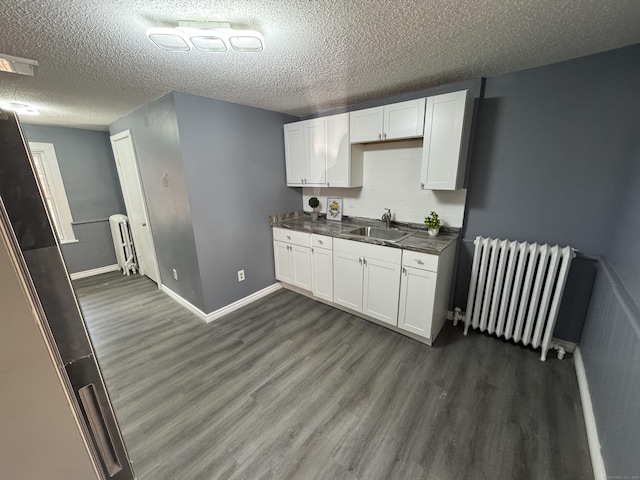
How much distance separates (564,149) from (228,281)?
3.17m

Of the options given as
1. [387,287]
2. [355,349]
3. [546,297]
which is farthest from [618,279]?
[355,349]

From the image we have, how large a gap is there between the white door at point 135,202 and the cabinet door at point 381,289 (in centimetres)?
276

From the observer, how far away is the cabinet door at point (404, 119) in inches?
83.7

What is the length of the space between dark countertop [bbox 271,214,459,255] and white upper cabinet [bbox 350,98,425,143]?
35.5 inches

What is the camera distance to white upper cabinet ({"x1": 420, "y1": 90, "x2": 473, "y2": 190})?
195 cm

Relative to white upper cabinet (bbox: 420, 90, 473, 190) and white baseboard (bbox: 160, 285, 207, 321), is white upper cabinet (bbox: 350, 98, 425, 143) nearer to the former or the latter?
white upper cabinet (bbox: 420, 90, 473, 190)

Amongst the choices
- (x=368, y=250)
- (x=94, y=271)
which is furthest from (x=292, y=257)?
(x=94, y=271)

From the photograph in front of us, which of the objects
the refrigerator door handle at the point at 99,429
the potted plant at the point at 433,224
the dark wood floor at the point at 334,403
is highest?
the potted plant at the point at 433,224

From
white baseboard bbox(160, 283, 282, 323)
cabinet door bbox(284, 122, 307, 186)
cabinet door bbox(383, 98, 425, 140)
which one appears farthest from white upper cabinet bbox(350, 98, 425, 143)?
white baseboard bbox(160, 283, 282, 323)

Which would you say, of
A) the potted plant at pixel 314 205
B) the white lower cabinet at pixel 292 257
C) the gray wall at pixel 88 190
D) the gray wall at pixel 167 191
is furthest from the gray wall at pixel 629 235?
the gray wall at pixel 88 190

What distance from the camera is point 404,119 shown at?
7.23ft

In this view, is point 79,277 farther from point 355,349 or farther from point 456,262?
point 456,262

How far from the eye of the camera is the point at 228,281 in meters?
2.78

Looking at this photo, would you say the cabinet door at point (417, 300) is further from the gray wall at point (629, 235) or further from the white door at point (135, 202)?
the white door at point (135, 202)
